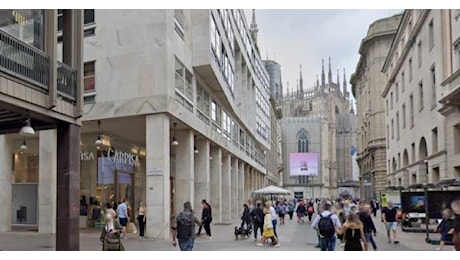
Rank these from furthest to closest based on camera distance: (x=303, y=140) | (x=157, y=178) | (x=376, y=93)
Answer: (x=303, y=140) → (x=376, y=93) → (x=157, y=178)

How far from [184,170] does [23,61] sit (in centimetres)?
1187

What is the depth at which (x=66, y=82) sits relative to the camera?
1364cm

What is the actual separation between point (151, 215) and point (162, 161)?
80.9 inches

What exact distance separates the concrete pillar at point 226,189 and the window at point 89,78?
14171 millimetres

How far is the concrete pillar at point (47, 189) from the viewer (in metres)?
20.6

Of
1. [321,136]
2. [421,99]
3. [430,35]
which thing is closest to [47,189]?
[430,35]

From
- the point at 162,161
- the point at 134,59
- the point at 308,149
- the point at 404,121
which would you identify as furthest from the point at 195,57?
the point at 308,149

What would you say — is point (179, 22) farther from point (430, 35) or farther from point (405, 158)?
point (405, 158)

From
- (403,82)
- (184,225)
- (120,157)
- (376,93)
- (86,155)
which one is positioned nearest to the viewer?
(184,225)

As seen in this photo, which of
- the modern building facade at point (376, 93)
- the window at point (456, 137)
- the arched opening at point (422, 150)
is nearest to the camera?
the window at point (456, 137)

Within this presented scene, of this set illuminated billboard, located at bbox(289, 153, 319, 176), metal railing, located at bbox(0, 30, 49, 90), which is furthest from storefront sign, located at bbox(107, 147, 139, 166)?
illuminated billboard, located at bbox(289, 153, 319, 176)

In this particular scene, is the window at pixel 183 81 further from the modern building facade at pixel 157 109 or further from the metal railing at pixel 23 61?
the metal railing at pixel 23 61

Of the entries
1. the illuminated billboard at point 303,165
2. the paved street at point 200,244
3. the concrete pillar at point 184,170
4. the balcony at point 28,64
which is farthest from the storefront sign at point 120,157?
the illuminated billboard at point 303,165

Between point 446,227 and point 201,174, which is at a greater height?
point 201,174
